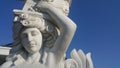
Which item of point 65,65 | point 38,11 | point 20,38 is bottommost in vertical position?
point 65,65

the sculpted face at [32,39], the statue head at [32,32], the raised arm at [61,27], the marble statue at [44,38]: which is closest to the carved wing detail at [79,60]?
the marble statue at [44,38]

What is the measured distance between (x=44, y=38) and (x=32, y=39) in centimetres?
20

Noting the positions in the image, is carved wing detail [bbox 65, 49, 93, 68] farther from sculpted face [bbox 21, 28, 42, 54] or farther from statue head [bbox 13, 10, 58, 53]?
sculpted face [bbox 21, 28, 42, 54]

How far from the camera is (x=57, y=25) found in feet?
13.8

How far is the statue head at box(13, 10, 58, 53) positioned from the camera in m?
4.14

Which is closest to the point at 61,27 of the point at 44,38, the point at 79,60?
the point at 44,38

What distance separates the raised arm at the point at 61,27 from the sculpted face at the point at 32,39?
0.66 ft

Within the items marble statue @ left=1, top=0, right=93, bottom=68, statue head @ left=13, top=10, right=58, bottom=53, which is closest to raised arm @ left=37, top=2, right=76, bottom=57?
marble statue @ left=1, top=0, right=93, bottom=68

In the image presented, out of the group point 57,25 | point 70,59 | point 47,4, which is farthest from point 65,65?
point 47,4

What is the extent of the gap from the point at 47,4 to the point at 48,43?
468mm

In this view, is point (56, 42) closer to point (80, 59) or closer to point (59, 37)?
point (59, 37)

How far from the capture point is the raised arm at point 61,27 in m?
4.02

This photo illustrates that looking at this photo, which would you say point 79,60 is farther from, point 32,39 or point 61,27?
point 32,39

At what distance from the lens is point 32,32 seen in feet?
13.6
